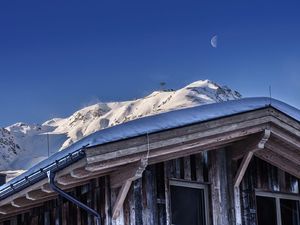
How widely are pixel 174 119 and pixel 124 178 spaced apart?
0.99 metres

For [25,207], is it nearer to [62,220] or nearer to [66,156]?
[62,220]

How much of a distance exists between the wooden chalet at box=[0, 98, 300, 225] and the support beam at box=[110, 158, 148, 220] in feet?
0.04

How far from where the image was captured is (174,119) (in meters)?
10.0

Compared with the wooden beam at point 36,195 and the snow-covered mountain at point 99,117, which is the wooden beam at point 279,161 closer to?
the wooden beam at point 36,195

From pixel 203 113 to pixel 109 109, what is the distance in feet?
126

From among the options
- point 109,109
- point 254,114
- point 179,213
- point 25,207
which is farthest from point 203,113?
point 109,109

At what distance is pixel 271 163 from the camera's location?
1197cm

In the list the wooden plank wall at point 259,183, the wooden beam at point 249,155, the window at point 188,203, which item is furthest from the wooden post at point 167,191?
the wooden plank wall at point 259,183

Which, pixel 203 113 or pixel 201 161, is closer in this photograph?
pixel 203 113

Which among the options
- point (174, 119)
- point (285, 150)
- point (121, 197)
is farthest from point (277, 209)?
point (121, 197)

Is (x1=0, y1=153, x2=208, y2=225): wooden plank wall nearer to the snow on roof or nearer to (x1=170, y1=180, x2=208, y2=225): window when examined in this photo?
(x1=170, y1=180, x2=208, y2=225): window

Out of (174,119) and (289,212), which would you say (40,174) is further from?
(289,212)

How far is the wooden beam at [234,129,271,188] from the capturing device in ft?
36.3

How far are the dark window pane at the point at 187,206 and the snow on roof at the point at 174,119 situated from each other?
3.77 ft
